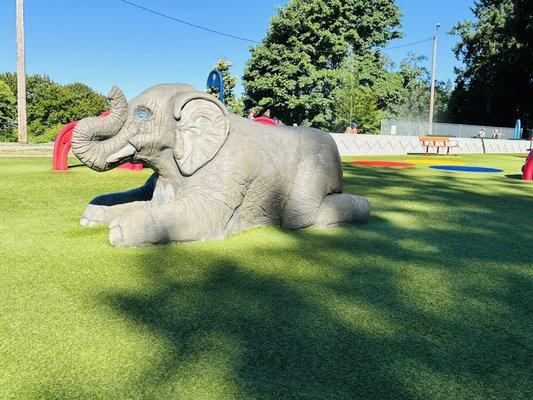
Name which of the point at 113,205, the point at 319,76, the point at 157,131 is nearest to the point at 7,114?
the point at 319,76

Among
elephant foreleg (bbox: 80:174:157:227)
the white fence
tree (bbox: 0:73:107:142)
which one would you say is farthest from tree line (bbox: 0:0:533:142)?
elephant foreleg (bbox: 80:174:157:227)

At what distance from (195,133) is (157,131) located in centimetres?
32

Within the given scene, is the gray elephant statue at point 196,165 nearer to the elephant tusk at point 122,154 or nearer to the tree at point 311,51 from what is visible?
the elephant tusk at point 122,154

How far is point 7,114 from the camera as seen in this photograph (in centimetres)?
2628

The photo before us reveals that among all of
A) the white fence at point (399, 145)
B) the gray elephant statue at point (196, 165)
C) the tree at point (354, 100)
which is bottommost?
the gray elephant statue at point (196, 165)

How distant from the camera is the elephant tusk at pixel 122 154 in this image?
3.98 m

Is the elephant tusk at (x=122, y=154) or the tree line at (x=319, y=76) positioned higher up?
the tree line at (x=319, y=76)

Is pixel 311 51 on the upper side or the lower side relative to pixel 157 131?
upper

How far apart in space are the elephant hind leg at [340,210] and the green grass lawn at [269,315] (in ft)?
0.64

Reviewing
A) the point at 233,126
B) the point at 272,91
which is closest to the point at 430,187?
the point at 233,126

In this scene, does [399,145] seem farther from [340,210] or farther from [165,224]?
[165,224]

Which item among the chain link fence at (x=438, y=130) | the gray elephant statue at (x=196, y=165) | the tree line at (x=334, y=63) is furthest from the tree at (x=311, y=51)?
the gray elephant statue at (x=196, y=165)

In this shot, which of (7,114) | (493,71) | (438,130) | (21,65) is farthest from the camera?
(493,71)

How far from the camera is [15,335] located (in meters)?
2.22
